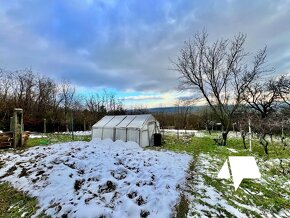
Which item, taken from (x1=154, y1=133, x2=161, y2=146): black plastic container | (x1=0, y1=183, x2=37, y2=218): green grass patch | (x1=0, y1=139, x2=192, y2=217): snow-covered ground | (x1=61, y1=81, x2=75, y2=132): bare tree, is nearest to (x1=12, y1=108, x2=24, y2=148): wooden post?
(x1=0, y1=139, x2=192, y2=217): snow-covered ground

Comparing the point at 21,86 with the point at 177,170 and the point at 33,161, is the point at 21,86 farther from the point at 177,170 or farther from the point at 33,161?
the point at 177,170

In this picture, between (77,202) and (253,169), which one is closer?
(253,169)

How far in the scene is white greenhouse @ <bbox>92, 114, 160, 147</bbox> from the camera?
16.6 metres

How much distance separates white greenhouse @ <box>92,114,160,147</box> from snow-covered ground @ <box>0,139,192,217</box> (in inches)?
271

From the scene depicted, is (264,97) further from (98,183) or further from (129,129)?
(98,183)

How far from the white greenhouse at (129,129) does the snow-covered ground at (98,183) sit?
6871 mm

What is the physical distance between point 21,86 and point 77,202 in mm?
33231

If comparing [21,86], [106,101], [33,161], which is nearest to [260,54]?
[33,161]

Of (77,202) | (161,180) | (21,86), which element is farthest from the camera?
(21,86)

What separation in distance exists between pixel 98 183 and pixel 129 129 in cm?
1025

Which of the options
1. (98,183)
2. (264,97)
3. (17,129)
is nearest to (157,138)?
(17,129)

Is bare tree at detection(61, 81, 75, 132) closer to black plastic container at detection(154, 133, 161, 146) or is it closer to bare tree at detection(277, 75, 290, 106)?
black plastic container at detection(154, 133, 161, 146)

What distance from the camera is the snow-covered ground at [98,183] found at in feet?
17.6

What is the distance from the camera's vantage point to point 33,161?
9.16 m
